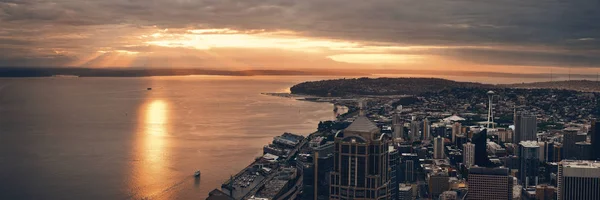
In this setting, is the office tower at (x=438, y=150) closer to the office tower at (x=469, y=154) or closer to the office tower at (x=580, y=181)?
the office tower at (x=469, y=154)

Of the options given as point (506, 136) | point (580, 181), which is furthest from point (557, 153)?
point (580, 181)

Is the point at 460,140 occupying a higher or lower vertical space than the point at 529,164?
higher

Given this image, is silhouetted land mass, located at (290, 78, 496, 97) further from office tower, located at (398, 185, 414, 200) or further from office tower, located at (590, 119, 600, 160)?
office tower, located at (398, 185, 414, 200)

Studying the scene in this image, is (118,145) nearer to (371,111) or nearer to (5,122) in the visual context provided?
(5,122)

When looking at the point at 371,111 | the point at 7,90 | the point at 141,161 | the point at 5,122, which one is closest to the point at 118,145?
the point at 141,161

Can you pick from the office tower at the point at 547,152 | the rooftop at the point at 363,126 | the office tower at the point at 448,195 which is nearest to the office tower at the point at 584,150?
the office tower at the point at 547,152

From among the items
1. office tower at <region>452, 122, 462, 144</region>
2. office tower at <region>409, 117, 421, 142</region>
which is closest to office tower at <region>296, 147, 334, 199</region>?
office tower at <region>409, 117, 421, 142</region>

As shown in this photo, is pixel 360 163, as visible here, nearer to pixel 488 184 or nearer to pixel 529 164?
pixel 488 184
